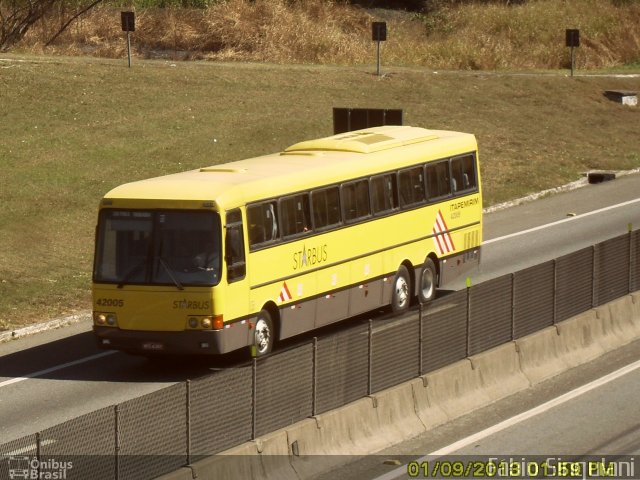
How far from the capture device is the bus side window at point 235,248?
20812mm

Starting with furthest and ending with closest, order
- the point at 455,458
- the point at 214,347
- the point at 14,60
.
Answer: the point at 14,60 → the point at 214,347 → the point at 455,458

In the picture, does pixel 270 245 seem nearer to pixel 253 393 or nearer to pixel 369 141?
pixel 369 141

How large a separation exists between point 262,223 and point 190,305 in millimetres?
1975

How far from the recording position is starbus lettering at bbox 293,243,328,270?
890 inches

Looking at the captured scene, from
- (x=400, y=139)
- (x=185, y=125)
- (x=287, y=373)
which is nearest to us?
(x=287, y=373)

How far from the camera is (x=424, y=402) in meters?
18.1

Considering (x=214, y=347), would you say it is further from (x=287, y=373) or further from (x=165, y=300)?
→ (x=287, y=373)

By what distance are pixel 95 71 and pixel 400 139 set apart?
2279 cm

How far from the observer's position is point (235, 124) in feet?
145

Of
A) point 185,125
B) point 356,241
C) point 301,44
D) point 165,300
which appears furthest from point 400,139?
point 301,44

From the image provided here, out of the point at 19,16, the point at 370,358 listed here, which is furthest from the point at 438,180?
the point at 19,16

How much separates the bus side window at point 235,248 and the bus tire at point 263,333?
3.15 feet

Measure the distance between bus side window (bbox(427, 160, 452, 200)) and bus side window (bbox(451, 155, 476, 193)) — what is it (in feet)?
0.96

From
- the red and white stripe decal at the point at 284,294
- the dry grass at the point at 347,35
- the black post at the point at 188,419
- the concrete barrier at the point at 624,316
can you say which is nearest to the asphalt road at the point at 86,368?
the red and white stripe decal at the point at 284,294
